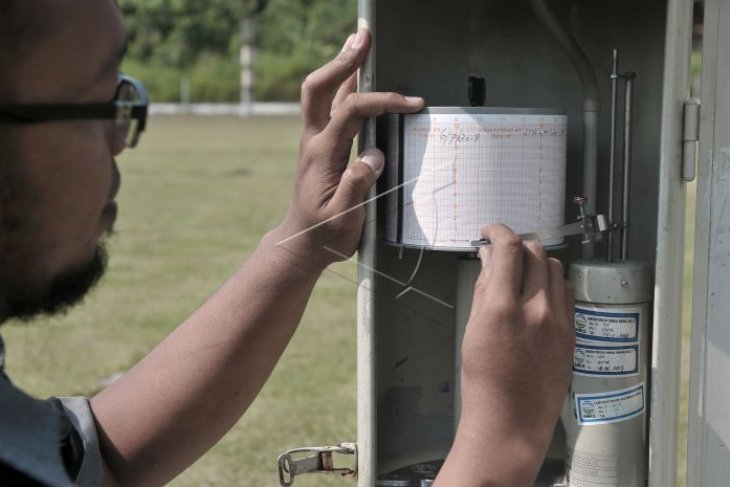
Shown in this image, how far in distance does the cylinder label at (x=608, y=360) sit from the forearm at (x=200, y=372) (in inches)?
18.3

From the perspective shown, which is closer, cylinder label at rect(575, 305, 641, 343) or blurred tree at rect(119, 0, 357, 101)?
cylinder label at rect(575, 305, 641, 343)

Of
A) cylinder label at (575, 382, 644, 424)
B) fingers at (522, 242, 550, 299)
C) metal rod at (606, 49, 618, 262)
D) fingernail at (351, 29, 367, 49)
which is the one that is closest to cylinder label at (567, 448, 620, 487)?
cylinder label at (575, 382, 644, 424)

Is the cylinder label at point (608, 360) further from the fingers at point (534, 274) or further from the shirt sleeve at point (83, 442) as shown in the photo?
the shirt sleeve at point (83, 442)

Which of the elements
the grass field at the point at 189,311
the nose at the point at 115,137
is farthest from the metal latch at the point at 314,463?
the nose at the point at 115,137

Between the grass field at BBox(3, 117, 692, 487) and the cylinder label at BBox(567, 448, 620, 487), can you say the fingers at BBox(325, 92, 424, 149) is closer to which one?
the grass field at BBox(3, 117, 692, 487)

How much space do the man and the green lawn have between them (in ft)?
0.75

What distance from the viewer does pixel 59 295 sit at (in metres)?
1.39

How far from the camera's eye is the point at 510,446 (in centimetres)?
137


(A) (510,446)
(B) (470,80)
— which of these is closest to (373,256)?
(B) (470,80)

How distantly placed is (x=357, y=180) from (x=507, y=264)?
35 centimetres

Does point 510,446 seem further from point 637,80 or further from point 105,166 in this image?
point 637,80

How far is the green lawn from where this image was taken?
12.9 ft

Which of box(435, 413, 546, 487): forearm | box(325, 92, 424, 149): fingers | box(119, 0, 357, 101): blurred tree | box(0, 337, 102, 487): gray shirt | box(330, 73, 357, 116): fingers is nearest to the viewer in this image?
box(0, 337, 102, 487): gray shirt

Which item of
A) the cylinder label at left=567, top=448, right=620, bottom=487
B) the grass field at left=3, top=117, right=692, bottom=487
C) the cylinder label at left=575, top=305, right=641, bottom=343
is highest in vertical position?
the cylinder label at left=575, top=305, right=641, bottom=343
